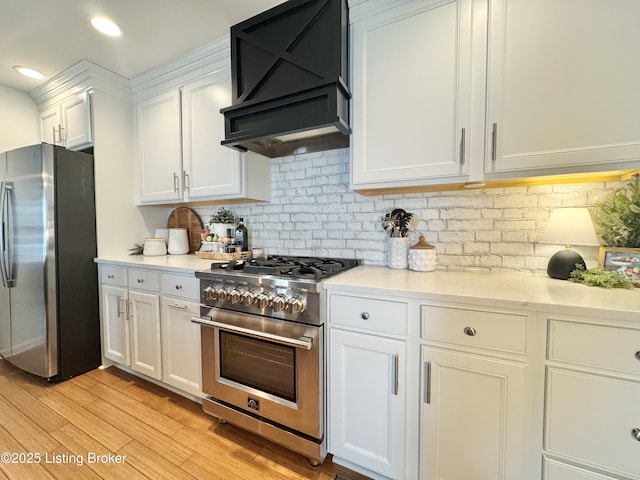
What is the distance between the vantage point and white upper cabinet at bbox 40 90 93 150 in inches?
91.0

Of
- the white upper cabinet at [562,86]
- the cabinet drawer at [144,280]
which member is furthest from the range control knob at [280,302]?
the white upper cabinet at [562,86]

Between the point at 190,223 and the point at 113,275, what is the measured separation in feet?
2.55

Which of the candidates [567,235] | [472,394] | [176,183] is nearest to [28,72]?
[176,183]

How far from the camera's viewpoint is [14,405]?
1.83 meters

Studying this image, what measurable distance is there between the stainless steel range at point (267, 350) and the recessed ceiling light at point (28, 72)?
8.57 feet

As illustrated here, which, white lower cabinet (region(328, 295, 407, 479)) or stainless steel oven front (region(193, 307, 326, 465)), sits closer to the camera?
white lower cabinet (region(328, 295, 407, 479))

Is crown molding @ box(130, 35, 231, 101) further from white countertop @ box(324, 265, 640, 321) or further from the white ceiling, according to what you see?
white countertop @ box(324, 265, 640, 321)

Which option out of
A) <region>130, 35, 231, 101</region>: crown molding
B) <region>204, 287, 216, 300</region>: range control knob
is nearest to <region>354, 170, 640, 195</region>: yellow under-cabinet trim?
<region>204, 287, 216, 300</region>: range control knob

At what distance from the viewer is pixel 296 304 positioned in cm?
130

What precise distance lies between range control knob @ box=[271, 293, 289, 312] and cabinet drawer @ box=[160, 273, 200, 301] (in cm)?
64

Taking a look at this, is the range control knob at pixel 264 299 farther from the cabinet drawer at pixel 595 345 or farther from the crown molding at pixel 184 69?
the crown molding at pixel 184 69

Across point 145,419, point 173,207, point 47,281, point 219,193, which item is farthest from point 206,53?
point 145,419

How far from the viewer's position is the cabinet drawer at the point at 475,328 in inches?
37.5

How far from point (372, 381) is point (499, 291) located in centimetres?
68
